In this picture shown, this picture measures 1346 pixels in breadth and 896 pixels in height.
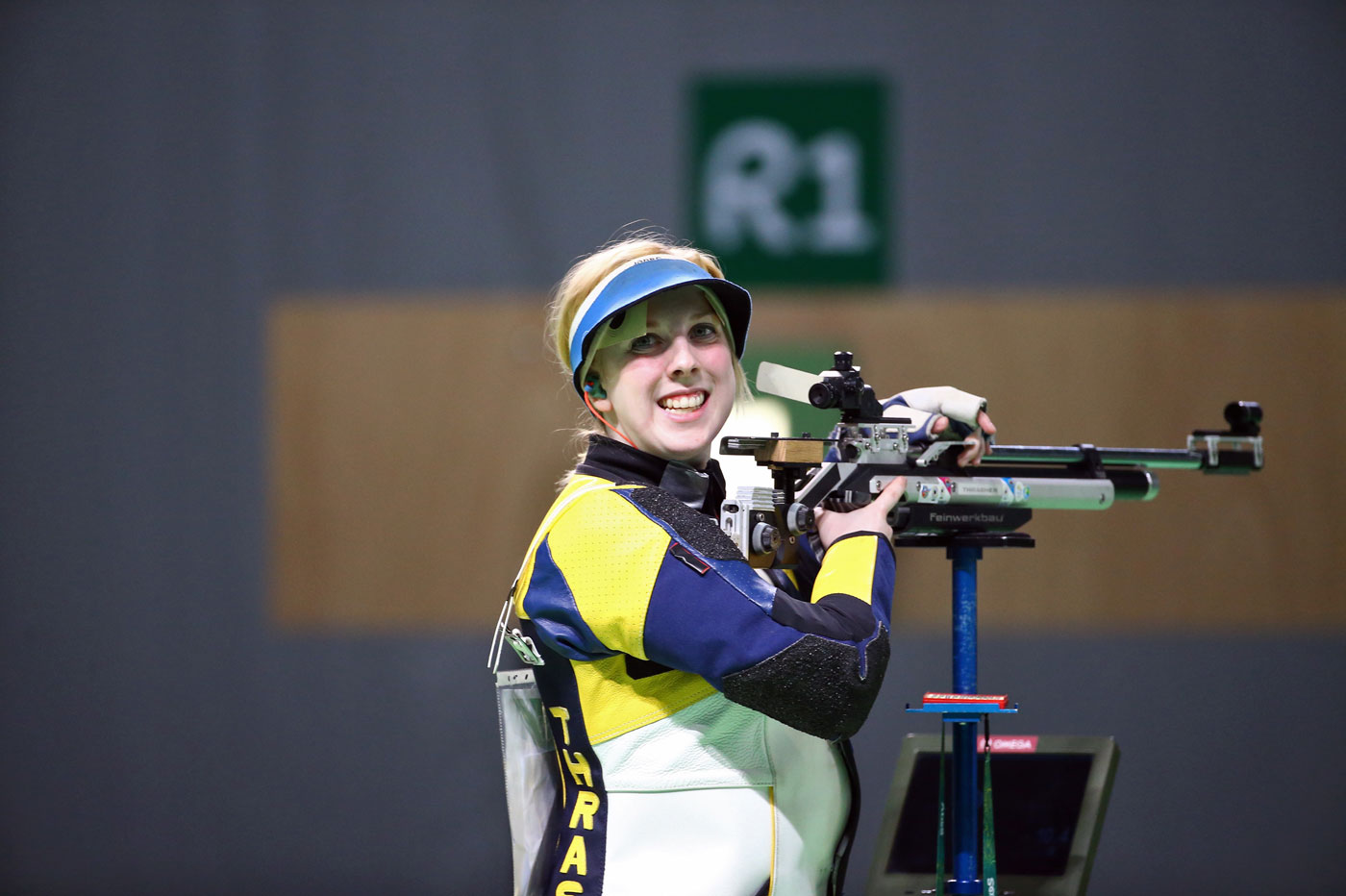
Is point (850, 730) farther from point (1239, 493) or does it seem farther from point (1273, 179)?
point (1273, 179)

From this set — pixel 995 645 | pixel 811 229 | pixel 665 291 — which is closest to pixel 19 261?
pixel 811 229

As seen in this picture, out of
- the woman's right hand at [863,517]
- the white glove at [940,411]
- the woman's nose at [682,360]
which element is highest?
the woman's nose at [682,360]

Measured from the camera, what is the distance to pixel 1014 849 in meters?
1.82

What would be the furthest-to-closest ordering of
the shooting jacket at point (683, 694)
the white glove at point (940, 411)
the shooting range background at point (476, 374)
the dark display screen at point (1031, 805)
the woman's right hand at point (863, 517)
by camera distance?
the shooting range background at point (476, 374), the dark display screen at point (1031, 805), the white glove at point (940, 411), the woman's right hand at point (863, 517), the shooting jacket at point (683, 694)

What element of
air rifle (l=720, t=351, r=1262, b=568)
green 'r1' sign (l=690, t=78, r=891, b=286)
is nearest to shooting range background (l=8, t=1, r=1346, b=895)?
green 'r1' sign (l=690, t=78, r=891, b=286)

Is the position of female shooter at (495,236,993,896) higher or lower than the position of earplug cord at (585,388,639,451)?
lower

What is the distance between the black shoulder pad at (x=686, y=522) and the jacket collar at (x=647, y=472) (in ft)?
0.19

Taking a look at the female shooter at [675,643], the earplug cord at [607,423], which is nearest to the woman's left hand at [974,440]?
the female shooter at [675,643]

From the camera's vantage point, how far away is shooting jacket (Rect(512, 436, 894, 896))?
142cm

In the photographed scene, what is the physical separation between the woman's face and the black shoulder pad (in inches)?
3.8

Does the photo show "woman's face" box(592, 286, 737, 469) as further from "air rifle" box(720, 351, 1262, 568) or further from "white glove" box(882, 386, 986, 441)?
"white glove" box(882, 386, 986, 441)

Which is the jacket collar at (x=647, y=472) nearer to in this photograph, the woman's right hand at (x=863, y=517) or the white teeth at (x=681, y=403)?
the white teeth at (x=681, y=403)

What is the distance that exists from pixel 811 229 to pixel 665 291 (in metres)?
1.97

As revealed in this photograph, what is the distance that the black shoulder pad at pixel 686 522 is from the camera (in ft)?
4.89
